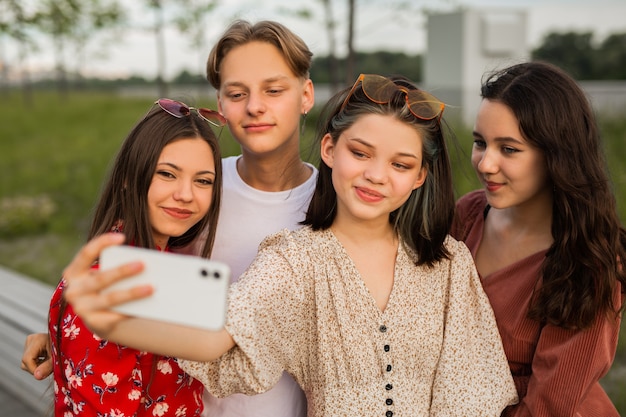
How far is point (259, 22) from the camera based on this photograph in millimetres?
2420

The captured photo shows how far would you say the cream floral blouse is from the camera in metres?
1.81

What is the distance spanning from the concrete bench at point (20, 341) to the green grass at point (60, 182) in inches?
22.0

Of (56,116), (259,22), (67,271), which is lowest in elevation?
(56,116)

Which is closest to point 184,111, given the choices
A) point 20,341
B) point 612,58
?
point 20,341

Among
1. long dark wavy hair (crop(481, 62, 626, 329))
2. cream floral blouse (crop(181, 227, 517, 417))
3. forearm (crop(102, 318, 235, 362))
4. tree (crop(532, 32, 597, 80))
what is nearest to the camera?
forearm (crop(102, 318, 235, 362))

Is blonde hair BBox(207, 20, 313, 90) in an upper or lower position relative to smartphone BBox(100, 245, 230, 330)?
upper

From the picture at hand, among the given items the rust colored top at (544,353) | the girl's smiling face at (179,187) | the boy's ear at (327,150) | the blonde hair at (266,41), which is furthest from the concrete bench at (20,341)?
the rust colored top at (544,353)

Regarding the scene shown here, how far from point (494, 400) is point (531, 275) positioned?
44 cm

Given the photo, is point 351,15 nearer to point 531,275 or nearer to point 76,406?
point 531,275

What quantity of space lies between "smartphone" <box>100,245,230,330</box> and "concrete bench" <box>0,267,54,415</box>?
261 centimetres

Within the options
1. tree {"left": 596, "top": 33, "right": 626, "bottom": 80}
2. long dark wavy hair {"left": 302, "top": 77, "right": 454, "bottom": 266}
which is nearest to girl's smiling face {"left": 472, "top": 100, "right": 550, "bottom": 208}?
long dark wavy hair {"left": 302, "top": 77, "right": 454, "bottom": 266}

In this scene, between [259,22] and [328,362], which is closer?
[328,362]

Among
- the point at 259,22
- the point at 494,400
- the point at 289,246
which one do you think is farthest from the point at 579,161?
the point at 259,22

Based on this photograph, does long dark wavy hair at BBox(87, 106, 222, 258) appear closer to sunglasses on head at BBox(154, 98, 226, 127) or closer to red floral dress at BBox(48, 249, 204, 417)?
sunglasses on head at BBox(154, 98, 226, 127)
